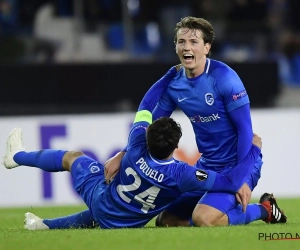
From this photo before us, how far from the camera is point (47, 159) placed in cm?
709

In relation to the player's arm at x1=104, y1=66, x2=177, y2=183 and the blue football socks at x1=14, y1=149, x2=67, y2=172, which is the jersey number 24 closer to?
the player's arm at x1=104, y1=66, x2=177, y2=183

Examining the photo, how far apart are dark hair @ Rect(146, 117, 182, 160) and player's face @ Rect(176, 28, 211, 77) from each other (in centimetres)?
81

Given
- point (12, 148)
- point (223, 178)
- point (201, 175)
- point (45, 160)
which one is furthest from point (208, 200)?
point (12, 148)

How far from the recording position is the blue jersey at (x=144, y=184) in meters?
6.47

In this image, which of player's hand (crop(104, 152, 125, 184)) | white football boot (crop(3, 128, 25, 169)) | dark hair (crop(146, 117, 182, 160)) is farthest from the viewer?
white football boot (crop(3, 128, 25, 169))

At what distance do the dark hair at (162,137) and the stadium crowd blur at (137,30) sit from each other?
6242 mm

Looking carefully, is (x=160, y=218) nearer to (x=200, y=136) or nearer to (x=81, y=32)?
(x=200, y=136)

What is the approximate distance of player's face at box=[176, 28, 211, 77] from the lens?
7.07 m

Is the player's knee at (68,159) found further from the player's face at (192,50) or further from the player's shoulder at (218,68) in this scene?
the player's shoulder at (218,68)

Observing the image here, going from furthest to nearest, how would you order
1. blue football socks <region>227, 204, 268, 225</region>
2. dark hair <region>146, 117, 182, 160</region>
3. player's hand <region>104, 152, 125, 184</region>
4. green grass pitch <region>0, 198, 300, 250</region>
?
blue football socks <region>227, 204, 268, 225</region> → player's hand <region>104, 152, 125, 184</region> → dark hair <region>146, 117, 182, 160</region> → green grass pitch <region>0, 198, 300, 250</region>

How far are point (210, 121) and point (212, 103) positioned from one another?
18cm

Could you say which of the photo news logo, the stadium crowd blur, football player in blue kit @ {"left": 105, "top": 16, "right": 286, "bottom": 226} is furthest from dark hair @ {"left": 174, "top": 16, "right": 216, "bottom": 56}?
the stadium crowd blur

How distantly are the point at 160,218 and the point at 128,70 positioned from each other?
219 inches

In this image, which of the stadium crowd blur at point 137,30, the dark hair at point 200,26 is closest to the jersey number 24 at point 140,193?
the dark hair at point 200,26
